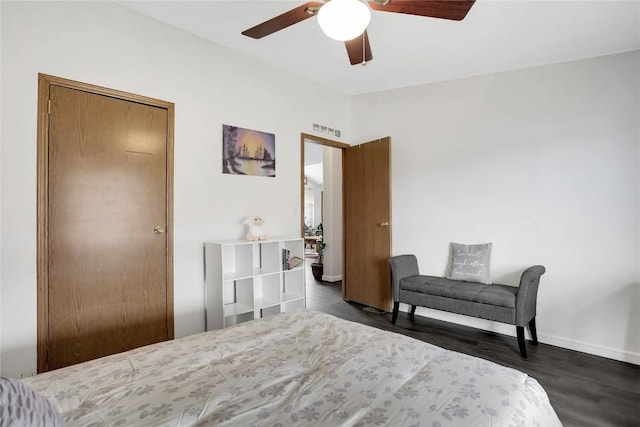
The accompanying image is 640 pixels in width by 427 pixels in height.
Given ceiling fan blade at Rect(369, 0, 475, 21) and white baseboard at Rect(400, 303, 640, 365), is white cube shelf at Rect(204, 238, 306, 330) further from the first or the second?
ceiling fan blade at Rect(369, 0, 475, 21)

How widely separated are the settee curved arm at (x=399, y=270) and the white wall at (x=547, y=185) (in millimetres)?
205

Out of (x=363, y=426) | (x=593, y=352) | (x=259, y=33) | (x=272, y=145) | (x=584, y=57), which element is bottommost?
(x=593, y=352)

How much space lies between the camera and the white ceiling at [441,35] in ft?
7.86

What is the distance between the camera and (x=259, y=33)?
2.11m

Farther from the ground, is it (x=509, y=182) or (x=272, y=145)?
(x=272, y=145)

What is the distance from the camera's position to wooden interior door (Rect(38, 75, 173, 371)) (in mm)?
2211

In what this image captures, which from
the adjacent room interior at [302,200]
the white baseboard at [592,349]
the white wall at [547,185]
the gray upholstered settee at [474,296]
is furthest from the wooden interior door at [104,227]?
the white baseboard at [592,349]

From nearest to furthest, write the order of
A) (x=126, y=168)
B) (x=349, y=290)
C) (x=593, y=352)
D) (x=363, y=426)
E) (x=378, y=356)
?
(x=363, y=426) < (x=378, y=356) < (x=126, y=168) < (x=593, y=352) < (x=349, y=290)

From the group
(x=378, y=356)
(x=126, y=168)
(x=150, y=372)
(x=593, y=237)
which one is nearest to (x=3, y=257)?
(x=126, y=168)

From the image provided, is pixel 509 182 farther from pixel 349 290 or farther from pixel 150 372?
pixel 150 372

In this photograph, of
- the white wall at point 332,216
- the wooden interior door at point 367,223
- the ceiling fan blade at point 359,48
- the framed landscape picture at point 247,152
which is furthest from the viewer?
the white wall at point 332,216

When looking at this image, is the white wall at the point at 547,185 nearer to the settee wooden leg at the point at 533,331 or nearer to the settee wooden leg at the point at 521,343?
the settee wooden leg at the point at 533,331

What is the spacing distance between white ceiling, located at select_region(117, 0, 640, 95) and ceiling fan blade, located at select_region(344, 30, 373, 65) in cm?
44

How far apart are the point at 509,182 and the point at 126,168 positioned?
11.2 ft
